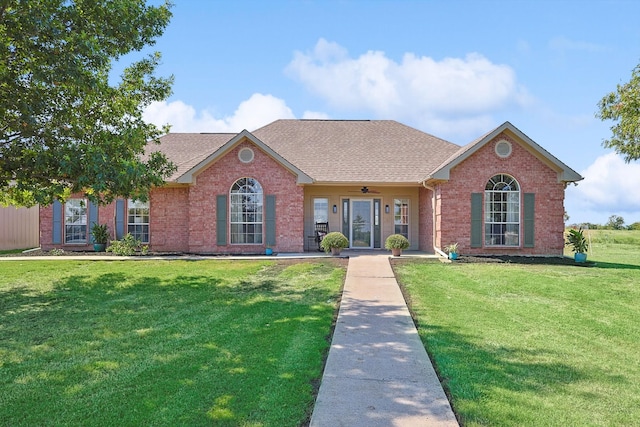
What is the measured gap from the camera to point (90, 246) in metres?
18.1

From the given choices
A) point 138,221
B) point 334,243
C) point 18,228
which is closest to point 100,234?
point 138,221

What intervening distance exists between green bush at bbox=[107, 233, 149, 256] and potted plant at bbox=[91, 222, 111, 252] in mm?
780

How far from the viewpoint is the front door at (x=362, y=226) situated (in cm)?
1898

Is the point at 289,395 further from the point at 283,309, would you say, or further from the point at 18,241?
the point at 18,241

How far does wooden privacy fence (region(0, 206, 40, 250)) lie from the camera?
20.8 meters

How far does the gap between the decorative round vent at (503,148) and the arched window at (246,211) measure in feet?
29.2

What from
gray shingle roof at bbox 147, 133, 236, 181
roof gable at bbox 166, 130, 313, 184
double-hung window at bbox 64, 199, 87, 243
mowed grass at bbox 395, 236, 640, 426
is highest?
gray shingle roof at bbox 147, 133, 236, 181

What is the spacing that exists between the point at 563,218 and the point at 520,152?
9.59 feet

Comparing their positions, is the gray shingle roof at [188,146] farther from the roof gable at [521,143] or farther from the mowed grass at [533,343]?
the mowed grass at [533,343]

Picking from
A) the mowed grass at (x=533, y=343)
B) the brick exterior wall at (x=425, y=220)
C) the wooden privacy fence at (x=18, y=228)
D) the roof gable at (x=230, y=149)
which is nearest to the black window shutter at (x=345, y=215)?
the roof gable at (x=230, y=149)

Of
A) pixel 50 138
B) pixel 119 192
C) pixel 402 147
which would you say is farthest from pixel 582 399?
pixel 402 147

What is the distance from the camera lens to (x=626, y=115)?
52.1 ft

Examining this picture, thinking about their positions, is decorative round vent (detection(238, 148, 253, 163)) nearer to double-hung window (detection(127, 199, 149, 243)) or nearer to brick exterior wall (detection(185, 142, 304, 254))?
brick exterior wall (detection(185, 142, 304, 254))

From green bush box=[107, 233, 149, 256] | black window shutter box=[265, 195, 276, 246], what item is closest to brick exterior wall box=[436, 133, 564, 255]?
black window shutter box=[265, 195, 276, 246]
